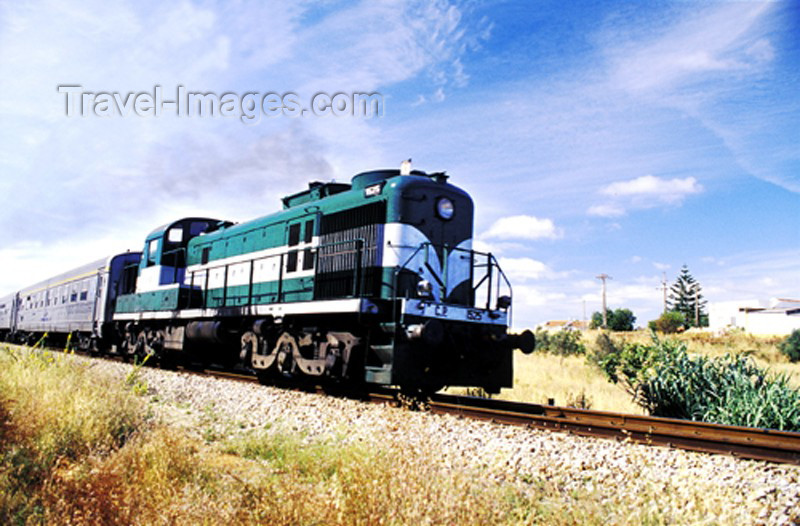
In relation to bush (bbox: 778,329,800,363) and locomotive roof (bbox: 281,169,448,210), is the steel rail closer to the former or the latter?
locomotive roof (bbox: 281,169,448,210)

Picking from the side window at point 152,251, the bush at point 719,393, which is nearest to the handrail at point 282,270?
the side window at point 152,251

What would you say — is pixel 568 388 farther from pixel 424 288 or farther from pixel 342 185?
pixel 342 185

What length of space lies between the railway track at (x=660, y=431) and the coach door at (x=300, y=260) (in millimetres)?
2937

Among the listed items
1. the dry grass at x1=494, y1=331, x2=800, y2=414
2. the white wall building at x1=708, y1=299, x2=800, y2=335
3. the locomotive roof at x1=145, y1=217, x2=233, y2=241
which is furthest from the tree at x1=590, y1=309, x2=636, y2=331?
the locomotive roof at x1=145, y1=217, x2=233, y2=241

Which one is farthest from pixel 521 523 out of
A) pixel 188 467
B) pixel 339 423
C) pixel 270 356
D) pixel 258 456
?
pixel 270 356

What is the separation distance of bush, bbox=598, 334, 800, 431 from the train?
2165 millimetres

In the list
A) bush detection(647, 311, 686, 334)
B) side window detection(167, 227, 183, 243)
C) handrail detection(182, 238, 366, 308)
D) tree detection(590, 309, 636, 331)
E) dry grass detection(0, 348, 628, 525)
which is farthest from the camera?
tree detection(590, 309, 636, 331)

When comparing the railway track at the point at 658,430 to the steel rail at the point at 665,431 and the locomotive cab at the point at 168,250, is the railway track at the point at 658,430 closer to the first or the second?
the steel rail at the point at 665,431

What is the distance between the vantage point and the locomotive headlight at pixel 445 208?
32.4 ft

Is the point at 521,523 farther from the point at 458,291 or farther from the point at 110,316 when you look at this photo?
the point at 110,316

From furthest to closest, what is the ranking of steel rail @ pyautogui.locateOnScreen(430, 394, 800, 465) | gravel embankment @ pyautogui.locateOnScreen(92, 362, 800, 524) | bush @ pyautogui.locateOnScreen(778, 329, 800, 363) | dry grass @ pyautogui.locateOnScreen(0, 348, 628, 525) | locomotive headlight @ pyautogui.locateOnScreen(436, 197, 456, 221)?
bush @ pyautogui.locateOnScreen(778, 329, 800, 363) < locomotive headlight @ pyautogui.locateOnScreen(436, 197, 456, 221) < steel rail @ pyautogui.locateOnScreen(430, 394, 800, 465) < gravel embankment @ pyautogui.locateOnScreen(92, 362, 800, 524) < dry grass @ pyautogui.locateOnScreen(0, 348, 628, 525)

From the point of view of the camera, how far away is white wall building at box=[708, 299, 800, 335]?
5497 cm

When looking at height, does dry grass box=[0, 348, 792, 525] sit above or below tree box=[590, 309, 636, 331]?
below

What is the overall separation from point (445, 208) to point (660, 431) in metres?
4.97
